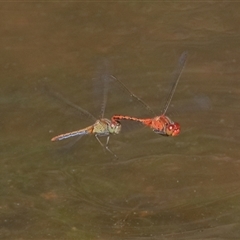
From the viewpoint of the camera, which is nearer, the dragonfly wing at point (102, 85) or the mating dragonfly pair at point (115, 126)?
the mating dragonfly pair at point (115, 126)

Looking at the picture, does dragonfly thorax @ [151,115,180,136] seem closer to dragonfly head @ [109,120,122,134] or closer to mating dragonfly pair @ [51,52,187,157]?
mating dragonfly pair @ [51,52,187,157]

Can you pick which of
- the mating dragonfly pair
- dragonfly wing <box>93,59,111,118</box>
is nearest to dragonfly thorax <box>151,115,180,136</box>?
the mating dragonfly pair

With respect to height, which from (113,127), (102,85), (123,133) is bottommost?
(123,133)

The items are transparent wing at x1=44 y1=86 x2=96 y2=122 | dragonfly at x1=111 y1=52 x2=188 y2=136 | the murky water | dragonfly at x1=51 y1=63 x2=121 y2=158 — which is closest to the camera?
the murky water

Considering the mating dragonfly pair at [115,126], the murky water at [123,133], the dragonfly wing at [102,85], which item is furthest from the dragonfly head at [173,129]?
the dragonfly wing at [102,85]

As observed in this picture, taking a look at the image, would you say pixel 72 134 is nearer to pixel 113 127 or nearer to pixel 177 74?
pixel 113 127

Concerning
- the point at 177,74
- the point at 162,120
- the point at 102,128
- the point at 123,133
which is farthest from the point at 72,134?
the point at 177,74

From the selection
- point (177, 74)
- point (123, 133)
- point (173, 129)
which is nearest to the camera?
point (173, 129)

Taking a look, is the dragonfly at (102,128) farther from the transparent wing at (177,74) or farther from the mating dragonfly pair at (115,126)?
the transparent wing at (177,74)

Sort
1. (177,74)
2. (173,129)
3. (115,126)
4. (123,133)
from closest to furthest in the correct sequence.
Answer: (173,129), (115,126), (123,133), (177,74)
